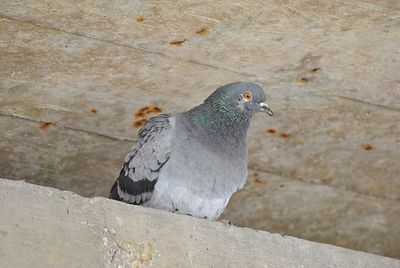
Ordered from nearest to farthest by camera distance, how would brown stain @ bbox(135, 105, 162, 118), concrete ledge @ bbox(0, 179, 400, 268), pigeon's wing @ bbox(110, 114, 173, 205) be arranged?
concrete ledge @ bbox(0, 179, 400, 268)
pigeon's wing @ bbox(110, 114, 173, 205)
brown stain @ bbox(135, 105, 162, 118)

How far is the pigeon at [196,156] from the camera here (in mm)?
4750

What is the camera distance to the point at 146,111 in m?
5.42

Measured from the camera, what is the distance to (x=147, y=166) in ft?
15.8

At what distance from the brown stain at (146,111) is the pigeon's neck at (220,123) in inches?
19.8

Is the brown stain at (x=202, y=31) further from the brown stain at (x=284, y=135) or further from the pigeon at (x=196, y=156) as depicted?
the brown stain at (x=284, y=135)

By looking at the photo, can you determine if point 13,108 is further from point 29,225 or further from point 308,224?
point 308,224

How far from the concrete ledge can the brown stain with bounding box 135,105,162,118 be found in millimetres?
1218

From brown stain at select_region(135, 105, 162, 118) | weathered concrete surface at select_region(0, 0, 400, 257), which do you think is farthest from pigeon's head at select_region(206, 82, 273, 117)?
brown stain at select_region(135, 105, 162, 118)

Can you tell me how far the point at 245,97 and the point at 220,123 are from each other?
20 centimetres

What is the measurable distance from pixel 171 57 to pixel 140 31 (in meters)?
0.27

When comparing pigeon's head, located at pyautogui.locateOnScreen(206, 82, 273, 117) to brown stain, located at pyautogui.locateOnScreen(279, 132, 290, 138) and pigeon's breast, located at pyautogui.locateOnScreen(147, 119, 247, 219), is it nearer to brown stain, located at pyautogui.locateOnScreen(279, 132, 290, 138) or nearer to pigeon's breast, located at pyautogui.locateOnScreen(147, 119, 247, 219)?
A: pigeon's breast, located at pyautogui.locateOnScreen(147, 119, 247, 219)

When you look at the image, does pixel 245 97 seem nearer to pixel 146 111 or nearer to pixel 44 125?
pixel 146 111

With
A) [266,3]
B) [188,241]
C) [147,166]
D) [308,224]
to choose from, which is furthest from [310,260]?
[308,224]

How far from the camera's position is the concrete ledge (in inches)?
156
